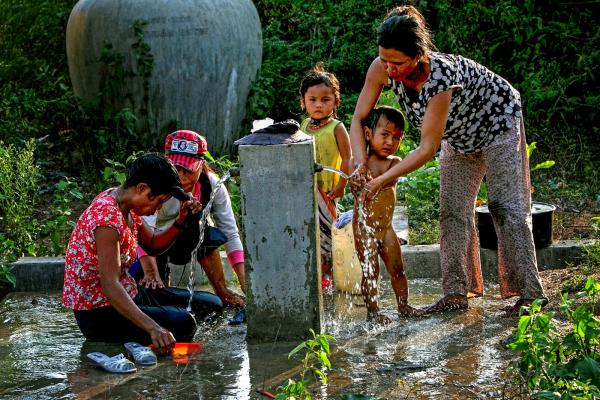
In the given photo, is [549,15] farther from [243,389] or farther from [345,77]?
[243,389]

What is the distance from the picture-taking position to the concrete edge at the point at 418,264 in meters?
6.43

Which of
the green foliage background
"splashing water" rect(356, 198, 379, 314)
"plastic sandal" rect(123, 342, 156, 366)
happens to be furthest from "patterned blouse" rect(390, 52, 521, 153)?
the green foliage background

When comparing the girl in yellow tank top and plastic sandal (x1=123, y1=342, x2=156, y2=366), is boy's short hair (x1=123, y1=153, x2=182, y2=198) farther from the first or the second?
the girl in yellow tank top

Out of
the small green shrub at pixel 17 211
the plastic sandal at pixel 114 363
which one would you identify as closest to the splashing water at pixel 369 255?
the plastic sandal at pixel 114 363

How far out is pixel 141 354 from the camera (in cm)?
480

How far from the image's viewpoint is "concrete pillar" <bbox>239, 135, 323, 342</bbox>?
5.01 meters

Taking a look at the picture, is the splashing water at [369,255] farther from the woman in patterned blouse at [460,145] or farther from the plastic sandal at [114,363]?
the plastic sandal at [114,363]

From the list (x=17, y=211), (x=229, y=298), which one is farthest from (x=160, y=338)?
(x=17, y=211)

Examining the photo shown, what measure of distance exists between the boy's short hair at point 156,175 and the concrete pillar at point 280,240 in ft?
1.20

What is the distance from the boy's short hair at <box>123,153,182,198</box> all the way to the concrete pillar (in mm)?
364

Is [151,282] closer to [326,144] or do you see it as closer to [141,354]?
[141,354]

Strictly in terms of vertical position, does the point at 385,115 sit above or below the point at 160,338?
above

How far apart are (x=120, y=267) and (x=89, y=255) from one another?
0.16m

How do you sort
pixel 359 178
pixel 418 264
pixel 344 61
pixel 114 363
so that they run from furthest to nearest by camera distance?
pixel 344 61
pixel 418 264
pixel 359 178
pixel 114 363
